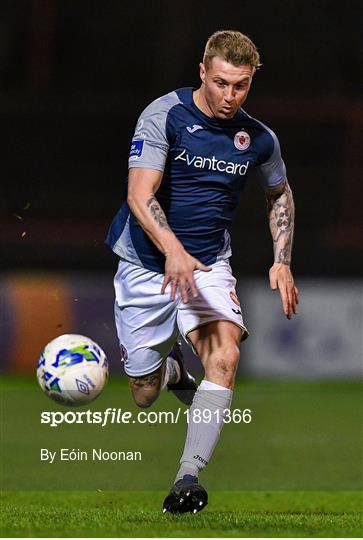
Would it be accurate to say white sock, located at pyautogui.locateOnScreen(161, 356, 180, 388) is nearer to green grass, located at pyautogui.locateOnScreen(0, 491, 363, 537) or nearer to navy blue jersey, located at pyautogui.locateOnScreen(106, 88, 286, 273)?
green grass, located at pyautogui.locateOnScreen(0, 491, 363, 537)

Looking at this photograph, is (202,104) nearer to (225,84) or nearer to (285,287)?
(225,84)

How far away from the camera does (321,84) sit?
54.0 feet

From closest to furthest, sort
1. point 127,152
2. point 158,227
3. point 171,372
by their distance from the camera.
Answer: point 158,227, point 171,372, point 127,152

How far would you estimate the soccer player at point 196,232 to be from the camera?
5.22m

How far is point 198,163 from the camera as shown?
18.3 ft

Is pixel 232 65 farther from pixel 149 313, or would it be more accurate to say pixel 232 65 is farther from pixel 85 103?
pixel 85 103

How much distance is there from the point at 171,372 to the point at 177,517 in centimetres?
166

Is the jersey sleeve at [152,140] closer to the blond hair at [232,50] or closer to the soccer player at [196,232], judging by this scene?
the soccer player at [196,232]

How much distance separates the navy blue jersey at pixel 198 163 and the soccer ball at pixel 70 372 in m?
0.54

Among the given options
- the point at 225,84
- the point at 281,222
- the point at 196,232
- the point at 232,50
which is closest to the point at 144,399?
the point at 196,232

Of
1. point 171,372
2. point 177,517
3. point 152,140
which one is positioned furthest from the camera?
point 171,372

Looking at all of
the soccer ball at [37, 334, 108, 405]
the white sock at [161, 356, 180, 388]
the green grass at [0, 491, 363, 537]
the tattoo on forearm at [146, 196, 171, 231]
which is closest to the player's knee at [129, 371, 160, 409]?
the white sock at [161, 356, 180, 388]

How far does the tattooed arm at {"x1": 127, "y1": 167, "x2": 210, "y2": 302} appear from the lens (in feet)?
15.9

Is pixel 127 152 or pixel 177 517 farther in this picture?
pixel 127 152
